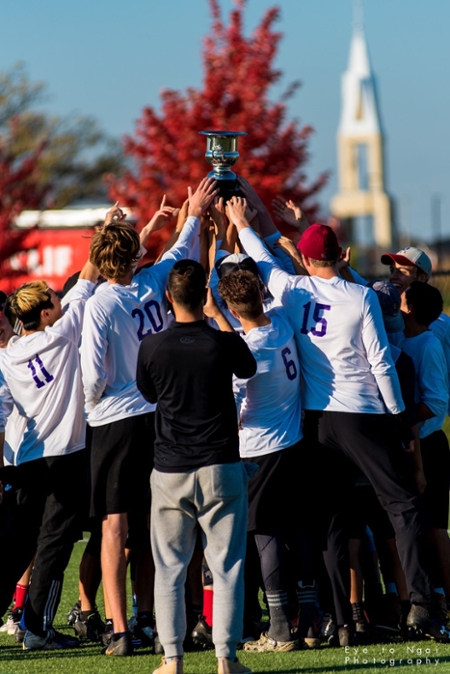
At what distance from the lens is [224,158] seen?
22.9 ft

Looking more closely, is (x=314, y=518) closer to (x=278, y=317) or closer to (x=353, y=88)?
(x=278, y=317)

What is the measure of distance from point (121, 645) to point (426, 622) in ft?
5.41

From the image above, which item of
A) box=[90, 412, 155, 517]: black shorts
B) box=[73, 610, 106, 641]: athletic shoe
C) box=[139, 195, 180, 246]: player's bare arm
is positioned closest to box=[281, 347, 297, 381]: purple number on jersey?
box=[90, 412, 155, 517]: black shorts

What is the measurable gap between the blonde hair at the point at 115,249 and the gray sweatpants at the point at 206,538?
129 cm

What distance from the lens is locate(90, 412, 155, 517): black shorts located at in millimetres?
6023

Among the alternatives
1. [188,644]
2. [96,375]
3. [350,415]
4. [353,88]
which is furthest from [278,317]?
[353,88]

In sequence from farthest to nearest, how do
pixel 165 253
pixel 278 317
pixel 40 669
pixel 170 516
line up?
pixel 165 253
pixel 278 317
pixel 40 669
pixel 170 516

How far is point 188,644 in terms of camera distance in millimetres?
6215

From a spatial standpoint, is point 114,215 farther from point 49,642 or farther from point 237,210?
point 49,642

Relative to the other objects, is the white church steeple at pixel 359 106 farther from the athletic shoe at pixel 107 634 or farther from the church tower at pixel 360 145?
the athletic shoe at pixel 107 634

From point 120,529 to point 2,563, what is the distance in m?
0.71

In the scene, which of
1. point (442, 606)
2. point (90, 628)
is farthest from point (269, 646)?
point (442, 606)

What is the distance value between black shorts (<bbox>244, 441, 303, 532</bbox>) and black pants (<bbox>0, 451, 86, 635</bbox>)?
1.04m

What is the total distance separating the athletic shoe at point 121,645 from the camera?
19.7ft
